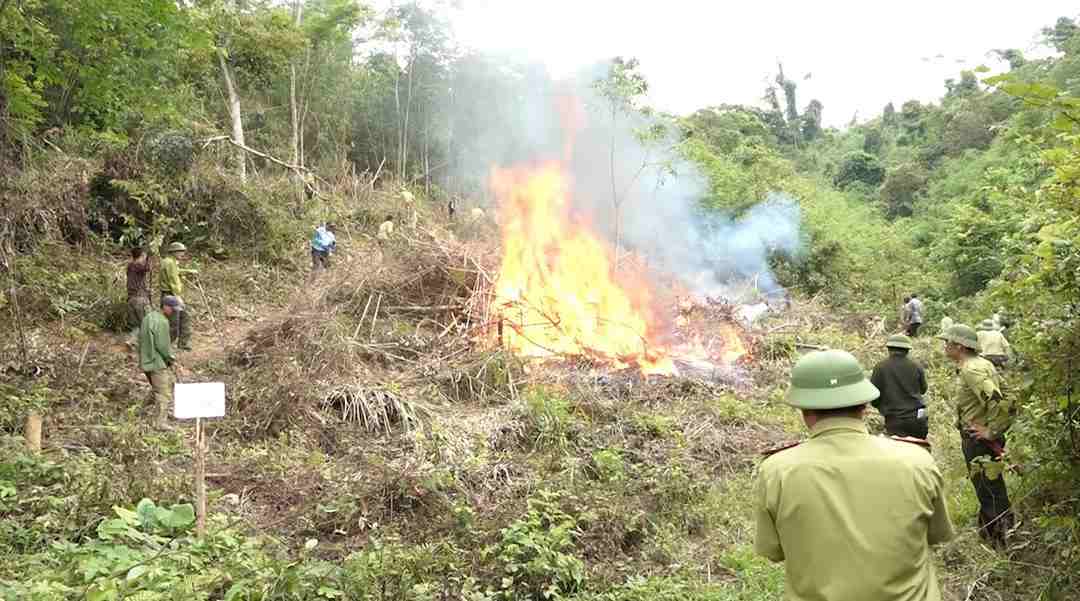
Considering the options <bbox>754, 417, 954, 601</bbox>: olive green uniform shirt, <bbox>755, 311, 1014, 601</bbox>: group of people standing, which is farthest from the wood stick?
<bbox>754, 417, 954, 601</bbox>: olive green uniform shirt

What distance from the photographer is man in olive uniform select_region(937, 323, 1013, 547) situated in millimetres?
4754

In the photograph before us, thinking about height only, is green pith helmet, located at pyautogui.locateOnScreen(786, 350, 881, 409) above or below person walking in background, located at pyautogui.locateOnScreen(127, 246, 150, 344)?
above

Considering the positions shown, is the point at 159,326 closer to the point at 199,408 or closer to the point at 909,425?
the point at 199,408

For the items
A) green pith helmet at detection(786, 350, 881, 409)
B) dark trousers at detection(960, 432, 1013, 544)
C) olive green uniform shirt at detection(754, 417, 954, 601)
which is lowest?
dark trousers at detection(960, 432, 1013, 544)

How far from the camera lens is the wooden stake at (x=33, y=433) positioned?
241 inches

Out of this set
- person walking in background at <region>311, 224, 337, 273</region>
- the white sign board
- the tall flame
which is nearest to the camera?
the white sign board

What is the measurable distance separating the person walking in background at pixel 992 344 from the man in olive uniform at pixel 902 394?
0.59m

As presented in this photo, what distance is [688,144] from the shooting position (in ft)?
79.1

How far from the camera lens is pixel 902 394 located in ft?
19.0

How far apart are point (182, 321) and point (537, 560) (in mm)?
7757

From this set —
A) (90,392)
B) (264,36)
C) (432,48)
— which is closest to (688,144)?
(432,48)

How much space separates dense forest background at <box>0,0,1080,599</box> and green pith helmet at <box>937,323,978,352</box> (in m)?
0.62

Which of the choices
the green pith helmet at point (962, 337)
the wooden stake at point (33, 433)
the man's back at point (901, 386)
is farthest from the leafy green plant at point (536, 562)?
the wooden stake at point (33, 433)

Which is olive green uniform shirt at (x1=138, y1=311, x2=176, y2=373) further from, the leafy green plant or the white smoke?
the white smoke
